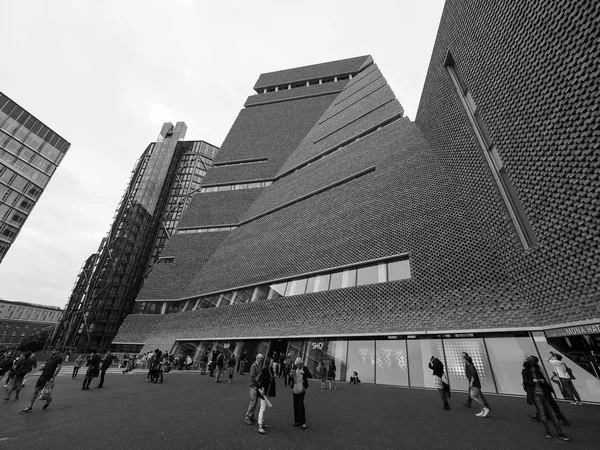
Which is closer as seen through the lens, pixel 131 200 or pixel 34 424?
pixel 34 424

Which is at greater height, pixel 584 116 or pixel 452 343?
pixel 584 116

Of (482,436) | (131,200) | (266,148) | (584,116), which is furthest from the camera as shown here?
(131,200)

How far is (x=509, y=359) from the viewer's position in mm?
11352

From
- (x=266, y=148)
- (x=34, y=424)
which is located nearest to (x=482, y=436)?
(x=34, y=424)

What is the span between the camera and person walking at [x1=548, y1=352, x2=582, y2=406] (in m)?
9.02

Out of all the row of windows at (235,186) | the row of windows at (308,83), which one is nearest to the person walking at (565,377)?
the row of windows at (235,186)

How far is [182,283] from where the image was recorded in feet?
103

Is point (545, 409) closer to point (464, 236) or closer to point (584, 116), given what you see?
point (584, 116)

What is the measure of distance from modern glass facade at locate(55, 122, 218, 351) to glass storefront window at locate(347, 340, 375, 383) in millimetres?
54223

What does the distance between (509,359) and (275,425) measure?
10612 millimetres

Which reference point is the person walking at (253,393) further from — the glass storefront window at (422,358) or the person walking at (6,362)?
the person walking at (6,362)

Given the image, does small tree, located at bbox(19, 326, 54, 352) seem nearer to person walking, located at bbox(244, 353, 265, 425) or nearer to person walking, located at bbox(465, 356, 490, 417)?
person walking, located at bbox(244, 353, 265, 425)

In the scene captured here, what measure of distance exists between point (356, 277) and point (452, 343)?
663 centimetres


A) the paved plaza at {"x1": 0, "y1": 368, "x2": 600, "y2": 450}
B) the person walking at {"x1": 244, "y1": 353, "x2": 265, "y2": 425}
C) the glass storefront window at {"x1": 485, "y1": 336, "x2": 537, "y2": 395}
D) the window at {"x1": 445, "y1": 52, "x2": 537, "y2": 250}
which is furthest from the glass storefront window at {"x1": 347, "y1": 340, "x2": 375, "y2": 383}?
the person walking at {"x1": 244, "y1": 353, "x2": 265, "y2": 425}
